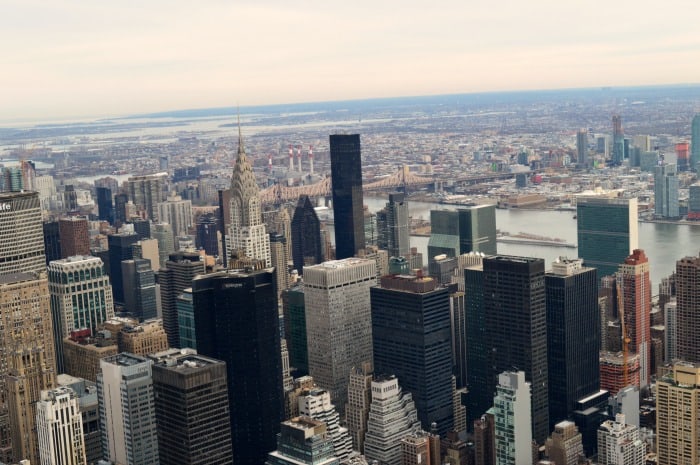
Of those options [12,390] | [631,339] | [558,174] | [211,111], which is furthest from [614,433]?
[558,174]

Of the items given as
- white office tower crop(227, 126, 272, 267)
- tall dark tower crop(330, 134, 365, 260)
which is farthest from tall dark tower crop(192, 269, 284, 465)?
tall dark tower crop(330, 134, 365, 260)

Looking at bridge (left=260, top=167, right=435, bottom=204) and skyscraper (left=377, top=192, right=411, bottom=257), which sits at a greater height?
bridge (left=260, top=167, right=435, bottom=204)

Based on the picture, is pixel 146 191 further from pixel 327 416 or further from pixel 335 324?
pixel 327 416

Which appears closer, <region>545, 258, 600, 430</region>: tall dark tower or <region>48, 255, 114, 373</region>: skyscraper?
<region>545, 258, 600, 430</region>: tall dark tower

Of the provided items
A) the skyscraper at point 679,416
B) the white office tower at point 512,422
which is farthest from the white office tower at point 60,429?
the skyscraper at point 679,416

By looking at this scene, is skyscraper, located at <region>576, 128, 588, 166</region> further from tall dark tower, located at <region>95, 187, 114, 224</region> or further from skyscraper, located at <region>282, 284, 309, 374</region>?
skyscraper, located at <region>282, 284, 309, 374</region>

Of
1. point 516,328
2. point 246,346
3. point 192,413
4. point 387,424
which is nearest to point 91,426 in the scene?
point 192,413

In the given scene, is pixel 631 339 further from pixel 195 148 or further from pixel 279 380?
pixel 195 148
